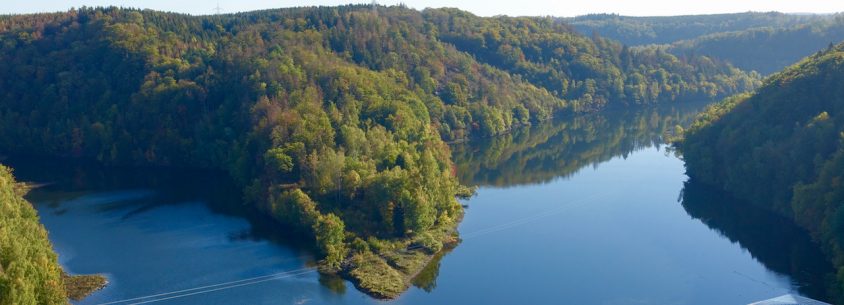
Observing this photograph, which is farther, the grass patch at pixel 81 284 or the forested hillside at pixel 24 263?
the grass patch at pixel 81 284

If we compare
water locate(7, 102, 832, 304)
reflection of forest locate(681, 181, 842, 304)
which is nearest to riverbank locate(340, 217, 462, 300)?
water locate(7, 102, 832, 304)

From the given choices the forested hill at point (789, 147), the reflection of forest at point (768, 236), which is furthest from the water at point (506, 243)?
the forested hill at point (789, 147)

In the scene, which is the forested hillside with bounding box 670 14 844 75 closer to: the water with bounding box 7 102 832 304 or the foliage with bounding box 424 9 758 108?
the foliage with bounding box 424 9 758 108

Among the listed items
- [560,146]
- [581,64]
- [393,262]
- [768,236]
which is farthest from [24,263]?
[581,64]

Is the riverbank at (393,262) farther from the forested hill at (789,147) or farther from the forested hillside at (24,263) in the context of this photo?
the forested hill at (789,147)

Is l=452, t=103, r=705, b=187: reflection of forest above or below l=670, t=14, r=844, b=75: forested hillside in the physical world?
below

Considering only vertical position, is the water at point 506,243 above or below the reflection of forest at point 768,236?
below
